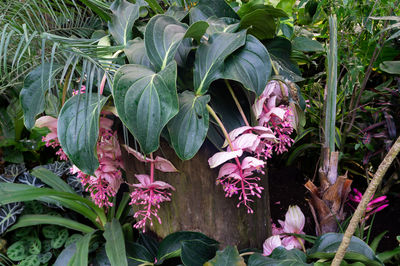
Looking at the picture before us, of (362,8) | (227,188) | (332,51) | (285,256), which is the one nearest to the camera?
(227,188)

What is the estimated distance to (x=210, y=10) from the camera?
940 mm

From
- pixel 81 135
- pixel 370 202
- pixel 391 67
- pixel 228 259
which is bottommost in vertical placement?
pixel 370 202

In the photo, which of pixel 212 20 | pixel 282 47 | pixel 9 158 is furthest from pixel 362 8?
pixel 9 158

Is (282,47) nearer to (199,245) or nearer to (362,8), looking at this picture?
(362,8)

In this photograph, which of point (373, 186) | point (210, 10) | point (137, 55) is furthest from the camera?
point (210, 10)

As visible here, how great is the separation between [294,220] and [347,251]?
0.75 feet

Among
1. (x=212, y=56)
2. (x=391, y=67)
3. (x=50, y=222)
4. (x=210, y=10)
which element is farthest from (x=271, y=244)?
(x=391, y=67)

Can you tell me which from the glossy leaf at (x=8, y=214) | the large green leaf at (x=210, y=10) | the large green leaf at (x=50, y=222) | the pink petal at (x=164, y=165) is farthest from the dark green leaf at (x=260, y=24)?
the glossy leaf at (x=8, y=214)

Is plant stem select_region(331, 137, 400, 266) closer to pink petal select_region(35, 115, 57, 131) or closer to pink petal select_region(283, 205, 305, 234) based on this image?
pink petal select_region(283, 205, 305, 234)

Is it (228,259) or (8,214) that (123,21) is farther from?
(8,214)

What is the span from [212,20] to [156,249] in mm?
727

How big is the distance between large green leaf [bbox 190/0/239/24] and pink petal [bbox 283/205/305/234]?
667 mm

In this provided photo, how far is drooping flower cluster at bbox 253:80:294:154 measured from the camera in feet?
2.69

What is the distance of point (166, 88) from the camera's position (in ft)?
2.29
